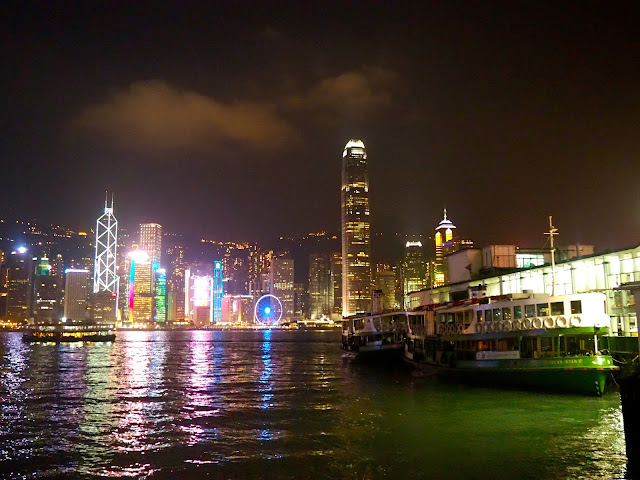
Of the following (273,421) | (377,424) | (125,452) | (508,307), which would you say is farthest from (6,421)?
(508,307)

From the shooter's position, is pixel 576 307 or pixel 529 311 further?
pixel 529 311

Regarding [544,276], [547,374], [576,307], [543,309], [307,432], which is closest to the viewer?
[307,432]

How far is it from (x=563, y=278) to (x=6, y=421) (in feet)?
156

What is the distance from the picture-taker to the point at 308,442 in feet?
84.8

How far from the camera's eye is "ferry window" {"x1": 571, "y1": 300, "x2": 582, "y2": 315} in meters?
37.2

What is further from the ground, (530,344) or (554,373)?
(530,344)

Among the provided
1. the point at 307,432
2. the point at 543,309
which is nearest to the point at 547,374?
the point at 543,309

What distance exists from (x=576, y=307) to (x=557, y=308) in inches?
59.3

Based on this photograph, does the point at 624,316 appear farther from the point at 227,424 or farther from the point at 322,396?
the point at 227,424

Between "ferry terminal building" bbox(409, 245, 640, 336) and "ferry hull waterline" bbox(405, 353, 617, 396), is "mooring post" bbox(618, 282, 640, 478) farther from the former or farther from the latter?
"ferry hull waterline" bbox(405, 353, 617, 396)

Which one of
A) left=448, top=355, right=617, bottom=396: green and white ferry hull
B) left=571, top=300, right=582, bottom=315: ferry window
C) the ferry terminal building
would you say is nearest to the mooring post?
the ferry terminal building

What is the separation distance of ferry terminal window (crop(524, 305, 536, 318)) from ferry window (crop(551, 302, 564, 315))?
1.72m

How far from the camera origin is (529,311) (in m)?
41.0

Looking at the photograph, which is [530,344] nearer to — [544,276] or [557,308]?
[557,308]
